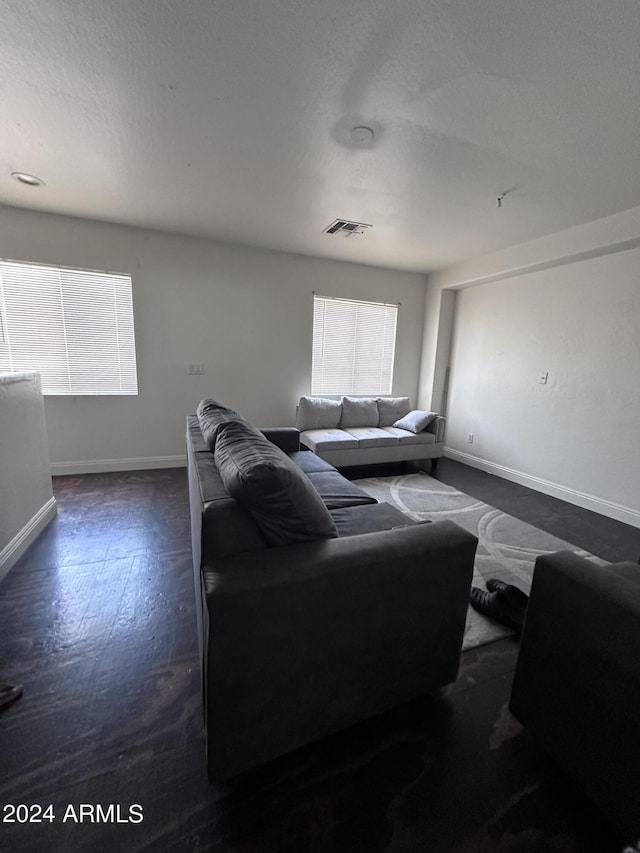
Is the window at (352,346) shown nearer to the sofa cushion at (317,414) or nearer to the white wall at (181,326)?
the white wall at (181,326)

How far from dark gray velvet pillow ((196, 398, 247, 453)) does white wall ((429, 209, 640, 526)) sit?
3.29 m

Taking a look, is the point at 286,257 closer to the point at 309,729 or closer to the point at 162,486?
the point at 162,486

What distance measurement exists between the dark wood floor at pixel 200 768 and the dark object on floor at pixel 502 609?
0.14 metres

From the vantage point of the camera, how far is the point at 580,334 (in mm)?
3311

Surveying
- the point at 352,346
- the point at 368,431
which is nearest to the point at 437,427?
the point at 368,431

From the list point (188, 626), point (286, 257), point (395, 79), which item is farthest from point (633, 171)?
point (188, 626)

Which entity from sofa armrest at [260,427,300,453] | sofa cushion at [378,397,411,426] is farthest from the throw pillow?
sofa armrest at [260,427,300,453]

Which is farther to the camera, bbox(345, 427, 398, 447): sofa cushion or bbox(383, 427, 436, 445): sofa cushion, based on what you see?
bbox(383, 427, 436, 445): sofa cushion

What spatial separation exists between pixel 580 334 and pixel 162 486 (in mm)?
4347

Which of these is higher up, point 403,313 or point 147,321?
point 403,313

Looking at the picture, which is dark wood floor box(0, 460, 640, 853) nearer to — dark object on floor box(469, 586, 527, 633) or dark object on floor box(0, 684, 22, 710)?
dark object on floor box(0, 684, 22, 710)

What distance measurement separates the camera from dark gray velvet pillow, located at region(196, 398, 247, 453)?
1.69 m

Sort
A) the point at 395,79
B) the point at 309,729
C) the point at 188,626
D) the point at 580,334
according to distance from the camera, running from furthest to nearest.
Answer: the point at 580,334
the point at 188,626
the point at 395,79
the point at 309,729

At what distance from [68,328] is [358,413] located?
3.29 metres
